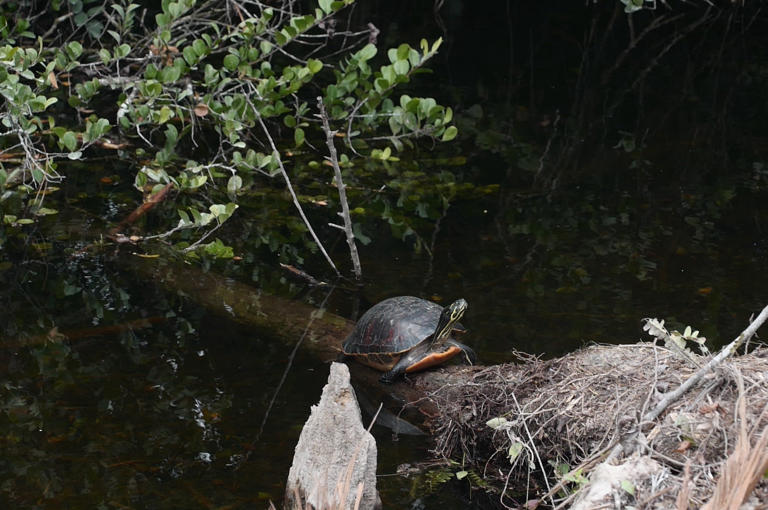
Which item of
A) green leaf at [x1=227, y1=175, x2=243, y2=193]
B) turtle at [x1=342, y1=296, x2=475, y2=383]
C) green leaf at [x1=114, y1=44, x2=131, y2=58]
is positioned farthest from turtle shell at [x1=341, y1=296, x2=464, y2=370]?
green leaf at [x1=114, y1=44, x2=131, y2=58]

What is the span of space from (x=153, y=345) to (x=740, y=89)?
9311 millimetres

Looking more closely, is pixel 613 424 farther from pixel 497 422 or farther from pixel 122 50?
Answer: pixel 122 50

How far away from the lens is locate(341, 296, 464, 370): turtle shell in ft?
15.9

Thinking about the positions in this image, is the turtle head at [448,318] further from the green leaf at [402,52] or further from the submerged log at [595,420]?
the green leaf at [402,52]

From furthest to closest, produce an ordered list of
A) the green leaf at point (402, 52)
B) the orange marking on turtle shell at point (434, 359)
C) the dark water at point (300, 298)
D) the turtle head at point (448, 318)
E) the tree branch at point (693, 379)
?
1. the green leaf at point (402, 52)
2. the turtle head at point (448, 318)
3. the orange marking on turtle shell at point (434, 359)
4. the dark water at point (300, 298)
5. the tree branch at point (693, 379)

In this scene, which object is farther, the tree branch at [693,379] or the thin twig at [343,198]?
the thin twig at [343,198]

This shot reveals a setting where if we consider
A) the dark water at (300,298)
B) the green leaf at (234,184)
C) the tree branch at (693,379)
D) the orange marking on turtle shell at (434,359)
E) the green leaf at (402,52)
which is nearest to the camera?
the tree branch at (693,379)

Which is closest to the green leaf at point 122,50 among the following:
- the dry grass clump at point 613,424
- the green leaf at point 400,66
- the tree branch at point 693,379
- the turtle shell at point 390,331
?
the green leaf at point 400,66

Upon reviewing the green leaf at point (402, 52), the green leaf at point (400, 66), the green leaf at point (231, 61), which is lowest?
the green leaf at point (231, 61)

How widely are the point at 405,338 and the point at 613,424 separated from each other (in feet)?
5.07

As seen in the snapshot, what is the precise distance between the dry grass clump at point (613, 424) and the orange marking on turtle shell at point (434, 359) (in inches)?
10.0

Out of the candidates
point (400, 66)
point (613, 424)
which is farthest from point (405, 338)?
point (400, 66)

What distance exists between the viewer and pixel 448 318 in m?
4.86

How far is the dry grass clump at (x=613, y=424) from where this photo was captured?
2.86 m
